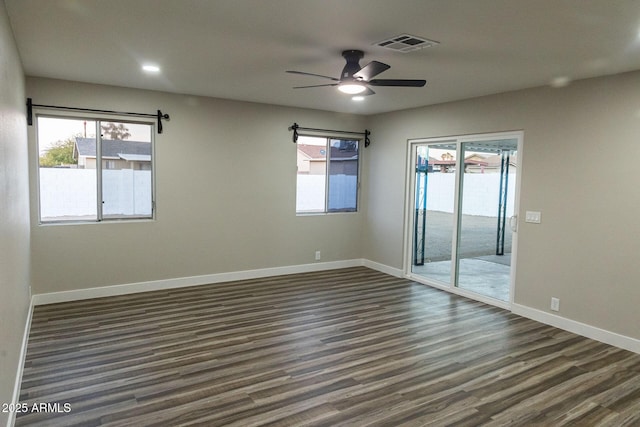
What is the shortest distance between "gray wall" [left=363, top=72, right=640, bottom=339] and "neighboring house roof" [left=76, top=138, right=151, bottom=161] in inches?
164

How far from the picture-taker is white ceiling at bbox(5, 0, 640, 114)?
258 centimetres

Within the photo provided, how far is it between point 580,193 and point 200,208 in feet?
14.9

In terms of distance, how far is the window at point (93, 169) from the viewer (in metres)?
4.82

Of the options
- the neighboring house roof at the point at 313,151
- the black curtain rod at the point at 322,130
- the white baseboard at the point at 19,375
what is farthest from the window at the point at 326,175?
Answer: the white baseboard at the point at 19,375

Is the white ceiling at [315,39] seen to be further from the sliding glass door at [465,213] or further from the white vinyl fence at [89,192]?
the white vinyl fence at [89,192]

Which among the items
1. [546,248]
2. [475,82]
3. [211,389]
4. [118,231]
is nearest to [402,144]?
[475,82]

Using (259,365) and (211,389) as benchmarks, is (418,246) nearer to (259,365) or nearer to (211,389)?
(259,365)

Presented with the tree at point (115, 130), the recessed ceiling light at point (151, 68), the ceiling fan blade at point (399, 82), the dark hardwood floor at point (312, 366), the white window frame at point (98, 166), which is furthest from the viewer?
the tree at point (115, 130)

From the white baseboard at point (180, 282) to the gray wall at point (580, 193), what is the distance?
3.00 metres

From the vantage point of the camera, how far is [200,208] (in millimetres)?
5742

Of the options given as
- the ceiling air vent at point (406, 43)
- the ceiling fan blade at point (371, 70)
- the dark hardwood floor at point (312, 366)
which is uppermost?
the ceiling air vent at point (406, 43)

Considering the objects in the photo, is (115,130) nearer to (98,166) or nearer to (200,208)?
(98,166)

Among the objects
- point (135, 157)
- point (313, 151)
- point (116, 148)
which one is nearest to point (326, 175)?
point (313, 151)

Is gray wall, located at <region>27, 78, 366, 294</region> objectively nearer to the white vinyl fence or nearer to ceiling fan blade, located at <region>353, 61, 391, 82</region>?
the white vinyl fence
